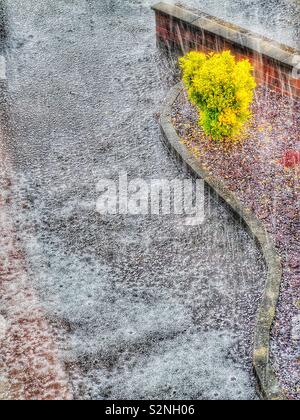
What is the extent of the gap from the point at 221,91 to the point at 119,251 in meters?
2.69

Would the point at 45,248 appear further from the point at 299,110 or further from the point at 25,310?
the point at 299,110

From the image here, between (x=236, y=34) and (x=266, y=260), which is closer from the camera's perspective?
(x=266, y=260)

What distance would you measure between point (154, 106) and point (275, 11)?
157 inches

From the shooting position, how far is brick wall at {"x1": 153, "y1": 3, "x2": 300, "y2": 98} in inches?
385

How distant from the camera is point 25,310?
23.7 feet

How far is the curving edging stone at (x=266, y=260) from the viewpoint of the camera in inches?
238

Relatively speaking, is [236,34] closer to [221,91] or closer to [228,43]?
[228,43]

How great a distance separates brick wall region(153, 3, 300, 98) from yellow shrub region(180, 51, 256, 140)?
1.22m

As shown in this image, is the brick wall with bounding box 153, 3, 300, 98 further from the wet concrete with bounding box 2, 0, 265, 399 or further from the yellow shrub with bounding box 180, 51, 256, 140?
the yellow shrub with bounding box 180, 51, 256, 140

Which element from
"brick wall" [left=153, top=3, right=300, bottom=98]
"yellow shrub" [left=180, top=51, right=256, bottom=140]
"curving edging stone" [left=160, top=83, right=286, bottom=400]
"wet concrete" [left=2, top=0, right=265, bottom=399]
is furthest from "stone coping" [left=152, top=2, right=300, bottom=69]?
"curving edging stone" [left=160, top=83, right=286, bottom=400]

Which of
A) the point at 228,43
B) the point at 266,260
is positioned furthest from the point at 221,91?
the point at 266,260

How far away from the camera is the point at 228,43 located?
10633 mm

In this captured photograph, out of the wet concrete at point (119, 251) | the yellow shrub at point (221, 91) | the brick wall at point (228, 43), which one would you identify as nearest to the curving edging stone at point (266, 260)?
the wet concrete at point (119, 251)

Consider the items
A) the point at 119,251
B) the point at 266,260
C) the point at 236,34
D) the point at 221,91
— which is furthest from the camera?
the point at 236,34
